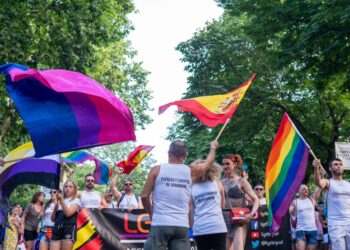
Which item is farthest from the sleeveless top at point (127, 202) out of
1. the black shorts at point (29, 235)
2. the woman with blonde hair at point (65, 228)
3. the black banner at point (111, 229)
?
the black shorts at point (29, 235)

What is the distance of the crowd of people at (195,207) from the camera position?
743 centimetres

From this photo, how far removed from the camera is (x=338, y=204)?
9.72m

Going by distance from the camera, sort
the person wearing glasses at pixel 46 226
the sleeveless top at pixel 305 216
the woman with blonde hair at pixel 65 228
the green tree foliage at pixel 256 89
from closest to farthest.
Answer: the woman with blonde hair at pixel 65 228 < the person wearing glasses at pixel 46 226 < the sleeveless top at pixel 305 216 < the green tree foliage at pixel 256 89

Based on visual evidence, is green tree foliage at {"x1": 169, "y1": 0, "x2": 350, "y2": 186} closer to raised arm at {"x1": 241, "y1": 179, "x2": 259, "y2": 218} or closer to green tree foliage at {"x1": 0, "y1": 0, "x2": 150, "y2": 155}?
green tree foliage at {"x1": 0, "y1": 0, "x2": 150, "y2": 155}

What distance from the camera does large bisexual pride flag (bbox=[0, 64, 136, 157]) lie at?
7895 mm

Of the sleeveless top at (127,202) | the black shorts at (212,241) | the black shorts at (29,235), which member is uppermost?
the sleeveless top at (127,202)

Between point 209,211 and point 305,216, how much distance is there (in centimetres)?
580

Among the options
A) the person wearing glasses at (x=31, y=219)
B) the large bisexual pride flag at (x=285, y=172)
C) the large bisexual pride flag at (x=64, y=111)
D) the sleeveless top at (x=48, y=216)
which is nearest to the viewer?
the large bisexual pride flag at (x=64, y=111)

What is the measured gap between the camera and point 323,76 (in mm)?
18156

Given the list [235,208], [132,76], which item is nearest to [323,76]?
[235,208]

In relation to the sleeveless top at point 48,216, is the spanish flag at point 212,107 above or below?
above

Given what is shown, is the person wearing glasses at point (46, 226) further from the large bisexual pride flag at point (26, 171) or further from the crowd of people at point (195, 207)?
the large bisexual pride flag at point (26, 171)

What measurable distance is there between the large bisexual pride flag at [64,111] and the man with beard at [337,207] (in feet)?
10.4

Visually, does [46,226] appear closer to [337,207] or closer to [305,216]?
[305,216]
